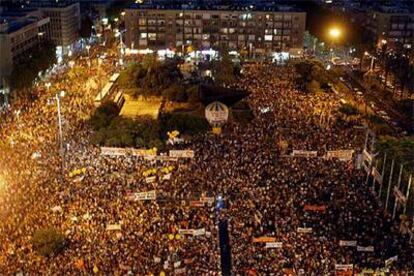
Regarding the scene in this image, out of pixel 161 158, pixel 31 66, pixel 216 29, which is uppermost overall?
pixel 216 29

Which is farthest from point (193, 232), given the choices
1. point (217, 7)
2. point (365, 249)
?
point (217, 7)

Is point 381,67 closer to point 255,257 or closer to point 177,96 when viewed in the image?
point 177,96

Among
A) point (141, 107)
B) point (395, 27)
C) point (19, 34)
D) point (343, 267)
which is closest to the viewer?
point (343, 267)

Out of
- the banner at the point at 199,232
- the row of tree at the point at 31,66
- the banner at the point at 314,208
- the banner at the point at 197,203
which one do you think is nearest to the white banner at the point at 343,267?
the banner at the point at 314,208

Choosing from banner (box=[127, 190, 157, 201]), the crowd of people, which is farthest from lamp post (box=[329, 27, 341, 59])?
banner (box=[127, 190, 157, 201])

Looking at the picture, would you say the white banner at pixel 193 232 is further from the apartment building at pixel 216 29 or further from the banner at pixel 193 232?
the apartment building at pixel 216 29

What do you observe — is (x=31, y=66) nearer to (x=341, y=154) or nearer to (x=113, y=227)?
(x=341, y=154)

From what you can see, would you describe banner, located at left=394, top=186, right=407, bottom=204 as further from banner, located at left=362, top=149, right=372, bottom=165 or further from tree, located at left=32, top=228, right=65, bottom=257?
tree, located at left=32, top=228, right=65, bottom=257
